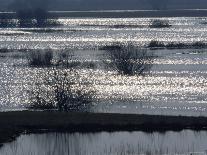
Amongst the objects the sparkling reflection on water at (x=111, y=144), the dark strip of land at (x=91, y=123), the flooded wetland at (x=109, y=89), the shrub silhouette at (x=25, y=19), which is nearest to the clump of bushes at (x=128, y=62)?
the flooded wetland at (x=109, y=89)

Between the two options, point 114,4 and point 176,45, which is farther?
point 114,4

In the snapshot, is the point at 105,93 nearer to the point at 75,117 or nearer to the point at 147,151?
the point at 75,117

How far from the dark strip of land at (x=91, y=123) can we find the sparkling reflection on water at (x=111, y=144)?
84 centimetres

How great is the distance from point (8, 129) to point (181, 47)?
144ft

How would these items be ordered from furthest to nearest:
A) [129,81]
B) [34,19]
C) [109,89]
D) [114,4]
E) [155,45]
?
[114,4], [34,19], [155,45], [129,81], [109,89]

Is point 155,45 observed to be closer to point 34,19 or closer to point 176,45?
point 176,45

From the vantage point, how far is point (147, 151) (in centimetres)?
2484

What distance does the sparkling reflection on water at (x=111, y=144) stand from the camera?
25141 mm

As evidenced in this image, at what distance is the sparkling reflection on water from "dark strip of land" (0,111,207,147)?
84 cm

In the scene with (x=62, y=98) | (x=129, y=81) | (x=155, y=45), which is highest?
(x=155, y=45)

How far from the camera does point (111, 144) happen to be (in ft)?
87.6

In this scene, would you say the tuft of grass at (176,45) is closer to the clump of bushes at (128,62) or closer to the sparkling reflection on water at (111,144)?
the clump of bushes at (128,62)

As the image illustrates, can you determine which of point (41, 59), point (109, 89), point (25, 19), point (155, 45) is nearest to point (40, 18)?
point (25, 19)

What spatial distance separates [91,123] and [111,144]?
4108 mm
